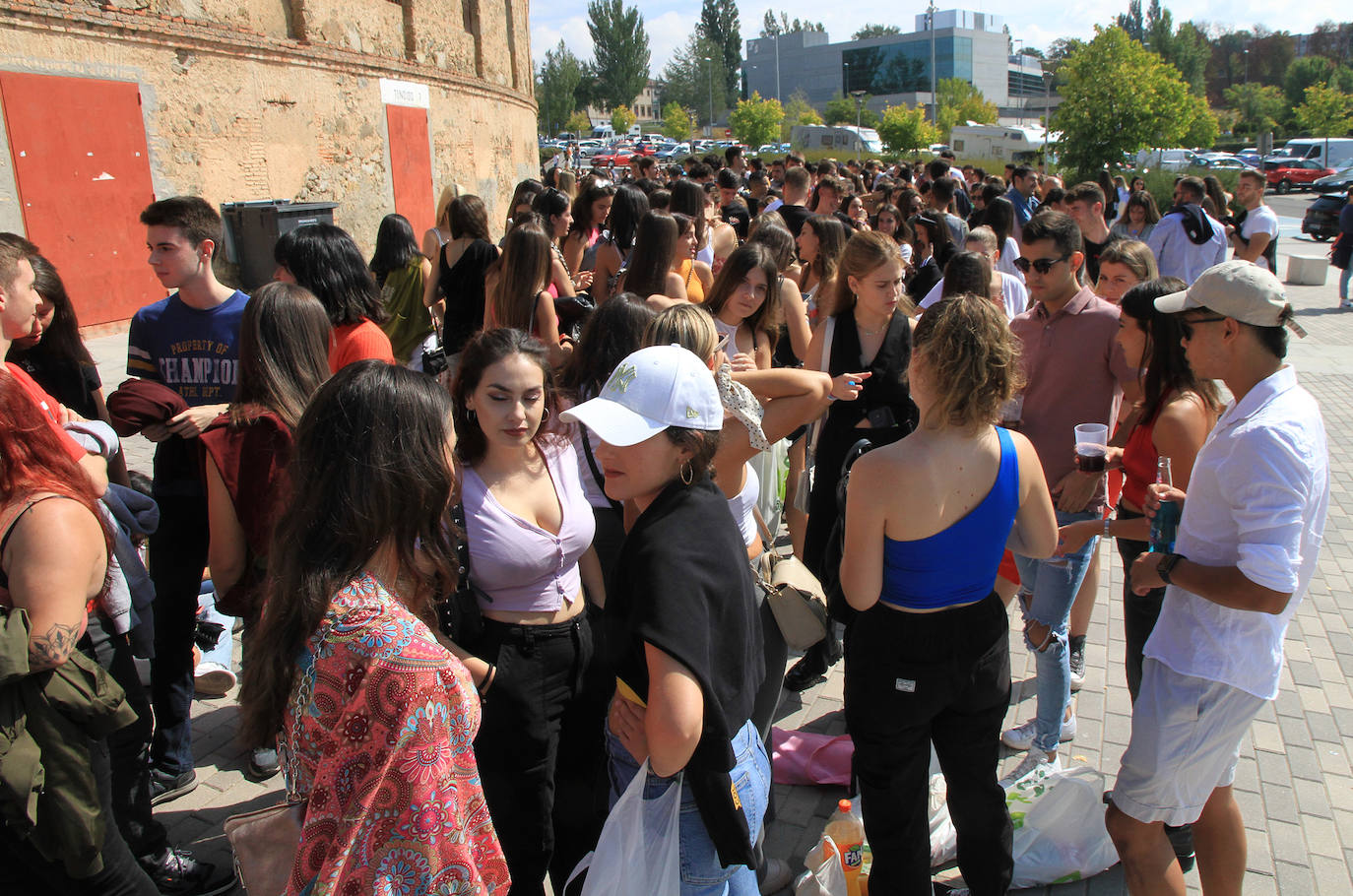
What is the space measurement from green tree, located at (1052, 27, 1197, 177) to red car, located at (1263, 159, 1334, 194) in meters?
20.5

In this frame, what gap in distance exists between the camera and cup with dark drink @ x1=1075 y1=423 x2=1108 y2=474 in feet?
10.2

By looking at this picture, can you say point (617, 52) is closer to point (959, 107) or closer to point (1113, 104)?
point (959, 107)

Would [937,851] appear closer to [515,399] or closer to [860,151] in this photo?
[515,399]

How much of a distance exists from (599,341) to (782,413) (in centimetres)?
86

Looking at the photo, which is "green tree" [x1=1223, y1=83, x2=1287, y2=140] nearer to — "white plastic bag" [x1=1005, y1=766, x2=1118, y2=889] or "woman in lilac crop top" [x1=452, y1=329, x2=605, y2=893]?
"white plastic bag" [x1=1005, y1=766, x2=1118, y2=889]

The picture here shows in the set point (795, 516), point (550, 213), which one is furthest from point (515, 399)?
point (550, 213)

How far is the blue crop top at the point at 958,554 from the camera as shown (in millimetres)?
2412

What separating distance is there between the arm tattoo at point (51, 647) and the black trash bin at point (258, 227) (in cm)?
937

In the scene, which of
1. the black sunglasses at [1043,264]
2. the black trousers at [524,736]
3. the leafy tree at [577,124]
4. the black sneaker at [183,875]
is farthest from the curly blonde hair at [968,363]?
the leafy tree at [577,124]

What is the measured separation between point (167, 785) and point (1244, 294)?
4174 millimetres

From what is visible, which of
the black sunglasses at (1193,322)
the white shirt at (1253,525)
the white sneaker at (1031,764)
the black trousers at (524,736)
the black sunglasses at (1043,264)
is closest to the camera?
the white shirt at (1253,525)

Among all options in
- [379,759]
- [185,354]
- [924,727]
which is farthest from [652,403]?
[185,354]

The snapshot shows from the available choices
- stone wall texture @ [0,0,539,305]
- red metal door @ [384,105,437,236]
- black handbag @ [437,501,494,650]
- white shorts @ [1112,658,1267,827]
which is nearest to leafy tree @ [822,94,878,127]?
stone wall texture @ [0,0,539,305]

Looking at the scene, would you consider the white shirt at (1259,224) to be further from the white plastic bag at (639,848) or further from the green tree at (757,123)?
the green tree at (757,123)
